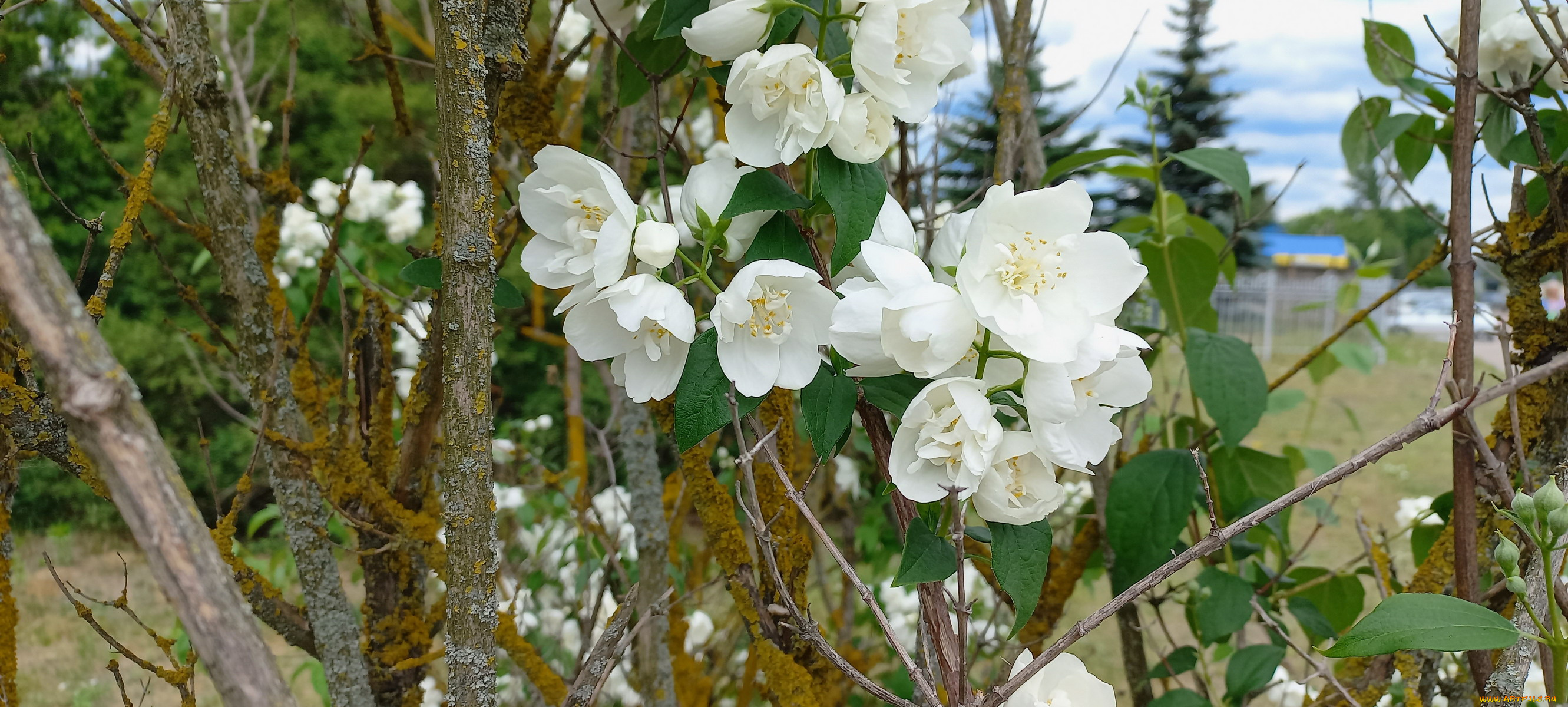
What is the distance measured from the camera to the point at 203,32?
2.91ft

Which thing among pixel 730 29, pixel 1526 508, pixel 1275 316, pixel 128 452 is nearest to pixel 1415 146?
pixel 1526 508

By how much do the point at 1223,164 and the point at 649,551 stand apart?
0.89 m

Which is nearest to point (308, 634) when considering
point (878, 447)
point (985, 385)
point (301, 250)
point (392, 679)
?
point (392, 679)

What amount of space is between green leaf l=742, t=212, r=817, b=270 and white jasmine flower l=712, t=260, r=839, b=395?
4 cm

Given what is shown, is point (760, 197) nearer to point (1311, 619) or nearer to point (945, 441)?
point (945, 441)

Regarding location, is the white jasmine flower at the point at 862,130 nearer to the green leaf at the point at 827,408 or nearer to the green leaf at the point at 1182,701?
the green leaf at the point at 827,408

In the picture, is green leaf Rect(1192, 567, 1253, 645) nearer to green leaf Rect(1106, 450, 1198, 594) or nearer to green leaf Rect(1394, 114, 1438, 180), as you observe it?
green leaf Rect(1106, 450, 1198, 594)

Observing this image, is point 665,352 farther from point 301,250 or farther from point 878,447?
point 301,250

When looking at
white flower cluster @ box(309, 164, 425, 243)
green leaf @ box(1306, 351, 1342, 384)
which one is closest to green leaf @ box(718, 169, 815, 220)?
green leaf @ box(1306, 351, 1342, 384)

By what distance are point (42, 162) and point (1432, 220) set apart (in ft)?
15.8

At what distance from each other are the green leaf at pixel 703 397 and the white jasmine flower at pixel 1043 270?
0.56ft

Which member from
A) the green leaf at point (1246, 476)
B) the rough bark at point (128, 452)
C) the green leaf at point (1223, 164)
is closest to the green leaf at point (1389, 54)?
the green leaf at point (1223, 164)

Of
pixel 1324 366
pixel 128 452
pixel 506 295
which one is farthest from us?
pixel 1324 366

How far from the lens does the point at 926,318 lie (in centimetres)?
51
